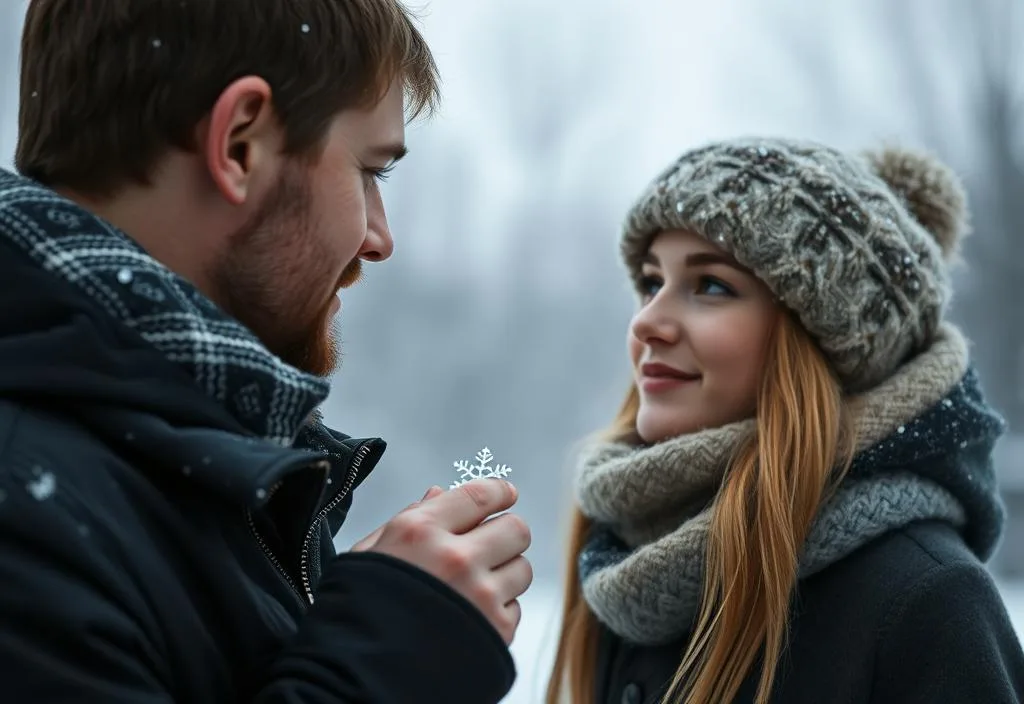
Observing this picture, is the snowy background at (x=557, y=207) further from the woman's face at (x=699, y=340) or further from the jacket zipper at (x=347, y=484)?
the jacket zipper at (x=347, y=484)

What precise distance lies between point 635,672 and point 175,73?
3.19ft

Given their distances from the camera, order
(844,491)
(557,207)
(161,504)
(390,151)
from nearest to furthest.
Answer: (161,504)
(390,151)
(844,491)
(557,207)

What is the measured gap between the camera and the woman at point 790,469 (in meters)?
1.22

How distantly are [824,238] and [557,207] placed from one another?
157 cm

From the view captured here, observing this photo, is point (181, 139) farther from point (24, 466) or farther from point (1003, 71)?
point (1003, 71)

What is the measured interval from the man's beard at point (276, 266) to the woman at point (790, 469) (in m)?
0.65

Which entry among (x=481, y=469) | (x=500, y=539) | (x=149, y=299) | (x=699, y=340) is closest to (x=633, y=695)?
(x=699, y=340)

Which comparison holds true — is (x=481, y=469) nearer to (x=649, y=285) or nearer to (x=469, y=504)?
(x=469, y=504)

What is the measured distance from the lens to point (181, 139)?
819 mm

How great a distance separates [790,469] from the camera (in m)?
1.33

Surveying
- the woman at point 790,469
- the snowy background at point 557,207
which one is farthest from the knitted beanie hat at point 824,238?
the snowy background at point 557,207

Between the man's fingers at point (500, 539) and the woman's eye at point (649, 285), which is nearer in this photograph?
the man's fingers at point (500, 539)

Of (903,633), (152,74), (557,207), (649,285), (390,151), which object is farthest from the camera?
(557,207)

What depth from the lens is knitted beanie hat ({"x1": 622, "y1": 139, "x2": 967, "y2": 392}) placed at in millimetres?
1374
